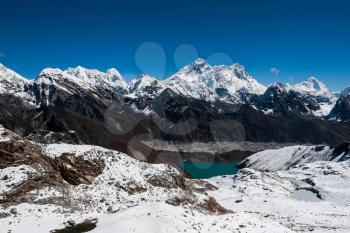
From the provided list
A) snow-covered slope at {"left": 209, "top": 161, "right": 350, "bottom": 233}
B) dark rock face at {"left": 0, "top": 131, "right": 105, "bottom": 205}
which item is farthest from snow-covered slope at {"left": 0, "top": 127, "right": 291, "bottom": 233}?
snow-covered slope at {"left": 209, "top": 161, "right": 350, "bottom": 233}

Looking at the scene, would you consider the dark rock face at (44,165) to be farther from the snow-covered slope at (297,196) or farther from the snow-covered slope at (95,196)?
the snow-covered slope at (297,196)

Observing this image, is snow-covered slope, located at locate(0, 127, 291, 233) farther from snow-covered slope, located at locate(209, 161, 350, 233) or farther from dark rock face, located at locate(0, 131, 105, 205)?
snow-covered slope, located at locate(209, 161, 350, 233)

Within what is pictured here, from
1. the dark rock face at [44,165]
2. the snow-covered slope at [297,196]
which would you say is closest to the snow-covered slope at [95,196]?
the dark rock face at [44,165]

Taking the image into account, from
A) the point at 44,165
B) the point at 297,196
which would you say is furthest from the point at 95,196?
the point at 297,196

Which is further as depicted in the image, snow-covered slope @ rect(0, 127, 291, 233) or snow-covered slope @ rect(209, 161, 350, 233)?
snow-covered slope @ rect(209, 161, 350, 233)

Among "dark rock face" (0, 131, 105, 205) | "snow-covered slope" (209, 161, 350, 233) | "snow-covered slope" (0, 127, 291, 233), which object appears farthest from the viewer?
"snow-covered slope" (209, 161, 350, 233)

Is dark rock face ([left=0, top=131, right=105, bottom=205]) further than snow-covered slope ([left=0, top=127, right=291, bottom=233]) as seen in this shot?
Yes

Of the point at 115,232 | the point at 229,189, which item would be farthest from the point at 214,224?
the point at 229,189

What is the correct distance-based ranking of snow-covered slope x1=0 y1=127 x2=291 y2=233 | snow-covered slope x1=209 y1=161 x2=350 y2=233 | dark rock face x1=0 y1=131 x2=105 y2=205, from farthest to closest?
snow-covered slope x1=209 y1=161 x2=350 y2=233 < dark rock face x1=0 y1=131 x2=105 y2=205 < snow-covered slope x1=0 y1=127 x2=291 y2=233

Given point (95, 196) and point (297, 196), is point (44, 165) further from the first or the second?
point (297, 196)

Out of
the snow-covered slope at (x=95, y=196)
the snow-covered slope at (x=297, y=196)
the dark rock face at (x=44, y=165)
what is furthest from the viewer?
the snow-covered slope at (x=297, y=196)

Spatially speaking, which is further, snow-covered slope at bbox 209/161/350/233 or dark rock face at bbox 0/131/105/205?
snow-covered slope at bbox 209/161/350/233
